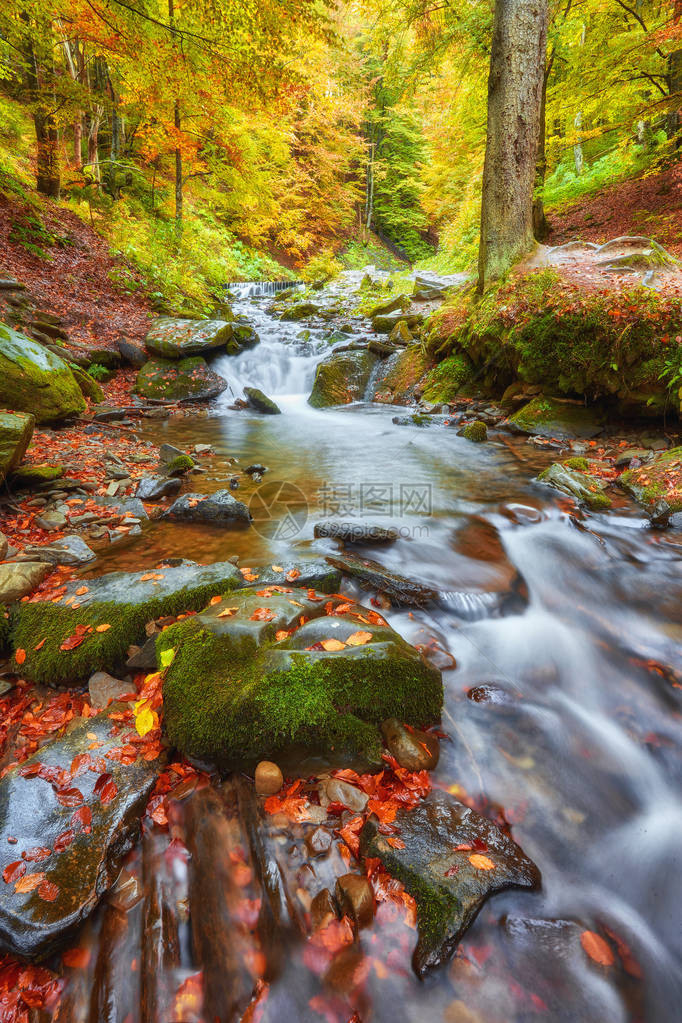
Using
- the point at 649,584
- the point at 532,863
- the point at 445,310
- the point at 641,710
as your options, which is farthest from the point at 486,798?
the point at 445,310

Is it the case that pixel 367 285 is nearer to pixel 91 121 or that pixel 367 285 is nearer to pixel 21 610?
pixel 91 121

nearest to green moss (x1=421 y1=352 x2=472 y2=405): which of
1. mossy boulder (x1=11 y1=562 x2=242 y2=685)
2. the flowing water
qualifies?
the flowing water

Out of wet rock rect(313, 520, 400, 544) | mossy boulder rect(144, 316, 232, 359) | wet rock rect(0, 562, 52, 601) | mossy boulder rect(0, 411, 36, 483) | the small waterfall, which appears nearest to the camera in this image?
wet rock rect(0, 562, 52, 601)

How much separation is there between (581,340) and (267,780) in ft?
23.3

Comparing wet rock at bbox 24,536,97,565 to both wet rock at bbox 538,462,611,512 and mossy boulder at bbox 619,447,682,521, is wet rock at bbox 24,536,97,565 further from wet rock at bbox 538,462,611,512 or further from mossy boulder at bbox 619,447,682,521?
mossy boulder at bbox 619,447,682,521

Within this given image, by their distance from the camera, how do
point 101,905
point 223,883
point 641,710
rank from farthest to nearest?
point 641,710 < point 223,883 < point 101,905

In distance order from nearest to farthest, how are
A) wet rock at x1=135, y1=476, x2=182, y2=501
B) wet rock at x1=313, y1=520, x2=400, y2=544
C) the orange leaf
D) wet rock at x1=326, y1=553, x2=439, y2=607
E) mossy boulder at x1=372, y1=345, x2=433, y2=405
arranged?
the orange leaf, wet rock at x1=326, y1=553, x2=439, y2=607, wet rock at x1=313, y1=520, x2=400, y2=544, wet rock at x1=135, y1=476, x2=182, y2=501, mossy boulder at x1=372, y1=345, x2=433, y2=405

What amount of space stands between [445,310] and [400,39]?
5338mm

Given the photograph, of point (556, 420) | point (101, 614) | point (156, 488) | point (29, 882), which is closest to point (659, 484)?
point (556, 420)

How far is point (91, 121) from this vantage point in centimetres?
1449

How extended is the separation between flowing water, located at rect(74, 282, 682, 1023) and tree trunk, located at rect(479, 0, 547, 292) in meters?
4.37

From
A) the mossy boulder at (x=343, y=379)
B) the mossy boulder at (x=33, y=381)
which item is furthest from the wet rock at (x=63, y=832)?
the mossy boulder at (x=343, y=379)

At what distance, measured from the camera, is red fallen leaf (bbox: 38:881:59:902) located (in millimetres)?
1549

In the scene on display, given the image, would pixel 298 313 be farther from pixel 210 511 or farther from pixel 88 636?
pixel 88 636
